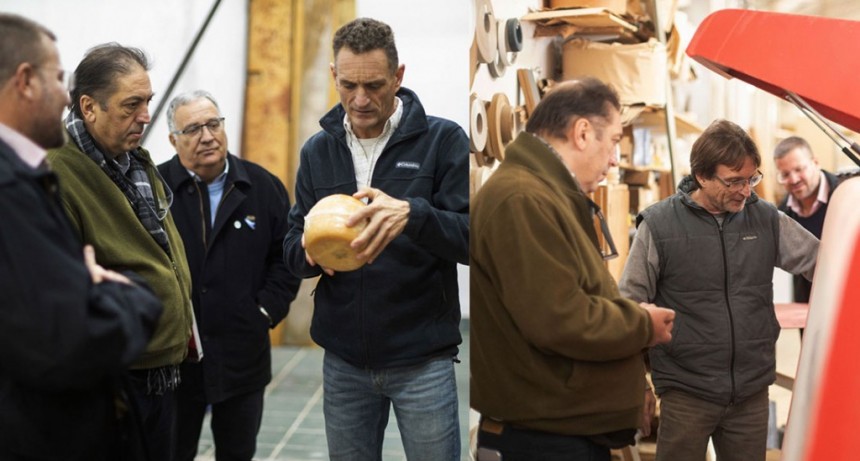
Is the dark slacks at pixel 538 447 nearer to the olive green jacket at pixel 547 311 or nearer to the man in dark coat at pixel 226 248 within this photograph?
the olive green jacket at pixel 547 311

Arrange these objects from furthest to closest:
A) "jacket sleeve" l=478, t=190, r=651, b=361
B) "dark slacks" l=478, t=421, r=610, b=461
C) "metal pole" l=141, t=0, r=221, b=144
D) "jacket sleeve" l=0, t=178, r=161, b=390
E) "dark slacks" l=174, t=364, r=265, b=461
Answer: "dark slacks" l=174, t=364, r=265, b=461, "metal pole" l=141, t=0, r=221, b=144, "dark slacks" l=478, t=421, r=610, b=461, "jacket sleeve" l=478, t=190, r=651, b=361, "jacket sleeve" l=0, t=178, r=161, b=390

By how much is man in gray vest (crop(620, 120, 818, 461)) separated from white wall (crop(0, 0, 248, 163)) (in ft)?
3.45

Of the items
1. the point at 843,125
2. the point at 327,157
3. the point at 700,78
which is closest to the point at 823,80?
the point at 843,125

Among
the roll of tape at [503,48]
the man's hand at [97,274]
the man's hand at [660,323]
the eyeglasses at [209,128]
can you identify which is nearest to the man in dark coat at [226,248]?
the eyeglasses at [209,128]

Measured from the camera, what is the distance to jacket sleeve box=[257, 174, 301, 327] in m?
2.08

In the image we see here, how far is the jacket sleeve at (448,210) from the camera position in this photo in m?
1.59

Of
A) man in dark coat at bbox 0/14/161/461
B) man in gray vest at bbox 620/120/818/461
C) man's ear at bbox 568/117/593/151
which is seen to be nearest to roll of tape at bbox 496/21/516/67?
man's ear at bbox 568/117/593/151

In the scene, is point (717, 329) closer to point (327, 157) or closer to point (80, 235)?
point (327, 157)

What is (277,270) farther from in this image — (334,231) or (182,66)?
(334,231)

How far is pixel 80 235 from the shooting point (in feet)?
4.85

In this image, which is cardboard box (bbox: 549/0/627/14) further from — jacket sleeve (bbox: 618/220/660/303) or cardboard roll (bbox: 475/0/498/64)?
jacket sleeve (bbox: 618/220/660/303)

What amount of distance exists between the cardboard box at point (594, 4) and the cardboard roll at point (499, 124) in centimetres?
19

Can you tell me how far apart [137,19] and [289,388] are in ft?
4.08

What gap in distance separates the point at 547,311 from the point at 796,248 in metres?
0.50
